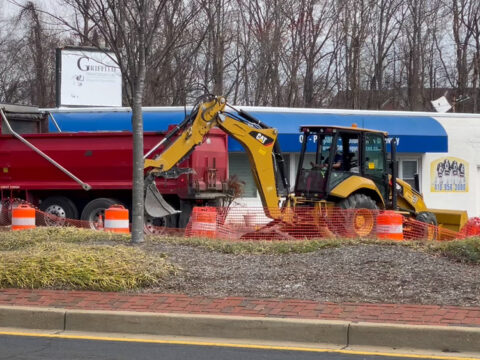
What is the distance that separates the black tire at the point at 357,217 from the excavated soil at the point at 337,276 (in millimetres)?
4079

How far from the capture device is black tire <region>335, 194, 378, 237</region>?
15078mm

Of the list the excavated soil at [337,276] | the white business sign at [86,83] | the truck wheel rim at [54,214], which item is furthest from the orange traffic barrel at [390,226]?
the white business sign at [86,83]

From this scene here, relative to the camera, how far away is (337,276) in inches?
372

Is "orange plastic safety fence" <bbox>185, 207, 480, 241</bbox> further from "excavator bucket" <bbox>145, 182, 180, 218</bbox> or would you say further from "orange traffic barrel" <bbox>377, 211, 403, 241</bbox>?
"excavator bucket" <bbox>145, 182, 180, 218</bbox>

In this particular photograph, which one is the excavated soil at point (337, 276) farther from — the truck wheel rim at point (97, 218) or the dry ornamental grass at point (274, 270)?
the truck wheel rim at point (97, 218)

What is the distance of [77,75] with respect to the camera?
3130 cm

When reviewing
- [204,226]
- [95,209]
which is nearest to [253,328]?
[204,226]

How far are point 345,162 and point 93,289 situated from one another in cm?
795

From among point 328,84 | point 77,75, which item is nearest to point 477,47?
point 328,84

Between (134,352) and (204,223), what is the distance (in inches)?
295

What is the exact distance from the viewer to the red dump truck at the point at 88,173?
685 inches

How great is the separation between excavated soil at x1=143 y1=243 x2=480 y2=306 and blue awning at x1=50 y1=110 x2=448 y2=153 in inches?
451

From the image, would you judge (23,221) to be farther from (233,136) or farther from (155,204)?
(233,136)

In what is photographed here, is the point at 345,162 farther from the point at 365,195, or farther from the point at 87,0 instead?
the point at 87,0
